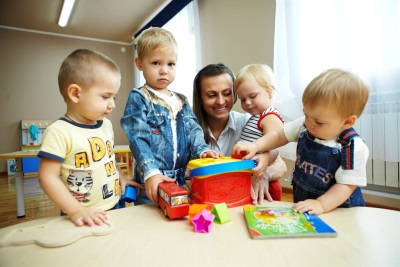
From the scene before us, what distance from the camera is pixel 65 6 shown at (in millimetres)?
4035

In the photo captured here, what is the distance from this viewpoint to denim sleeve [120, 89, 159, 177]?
77 cm

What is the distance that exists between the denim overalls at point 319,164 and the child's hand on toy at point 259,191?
11 cm

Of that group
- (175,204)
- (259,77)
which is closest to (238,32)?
(259,77)

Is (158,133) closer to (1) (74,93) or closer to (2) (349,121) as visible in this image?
(1) (74,93)

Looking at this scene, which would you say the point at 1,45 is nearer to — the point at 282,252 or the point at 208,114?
the point at 208,114

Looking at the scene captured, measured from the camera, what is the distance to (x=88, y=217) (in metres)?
0.55

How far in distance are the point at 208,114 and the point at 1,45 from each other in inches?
222

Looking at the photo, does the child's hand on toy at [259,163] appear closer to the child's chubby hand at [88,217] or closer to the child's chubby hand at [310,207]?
the child's chubby hand at [310,207]

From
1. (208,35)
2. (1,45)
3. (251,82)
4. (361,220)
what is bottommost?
(361,220)

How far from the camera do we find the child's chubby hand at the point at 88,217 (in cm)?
54

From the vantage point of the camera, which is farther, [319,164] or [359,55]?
[359,55]

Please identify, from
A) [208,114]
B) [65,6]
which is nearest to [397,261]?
[208,114]

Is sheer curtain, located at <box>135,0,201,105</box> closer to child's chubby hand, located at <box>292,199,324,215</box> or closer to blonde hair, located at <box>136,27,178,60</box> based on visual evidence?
blonde hair, located at <box>136,27,178,60</box>

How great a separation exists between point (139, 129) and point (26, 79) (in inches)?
222
